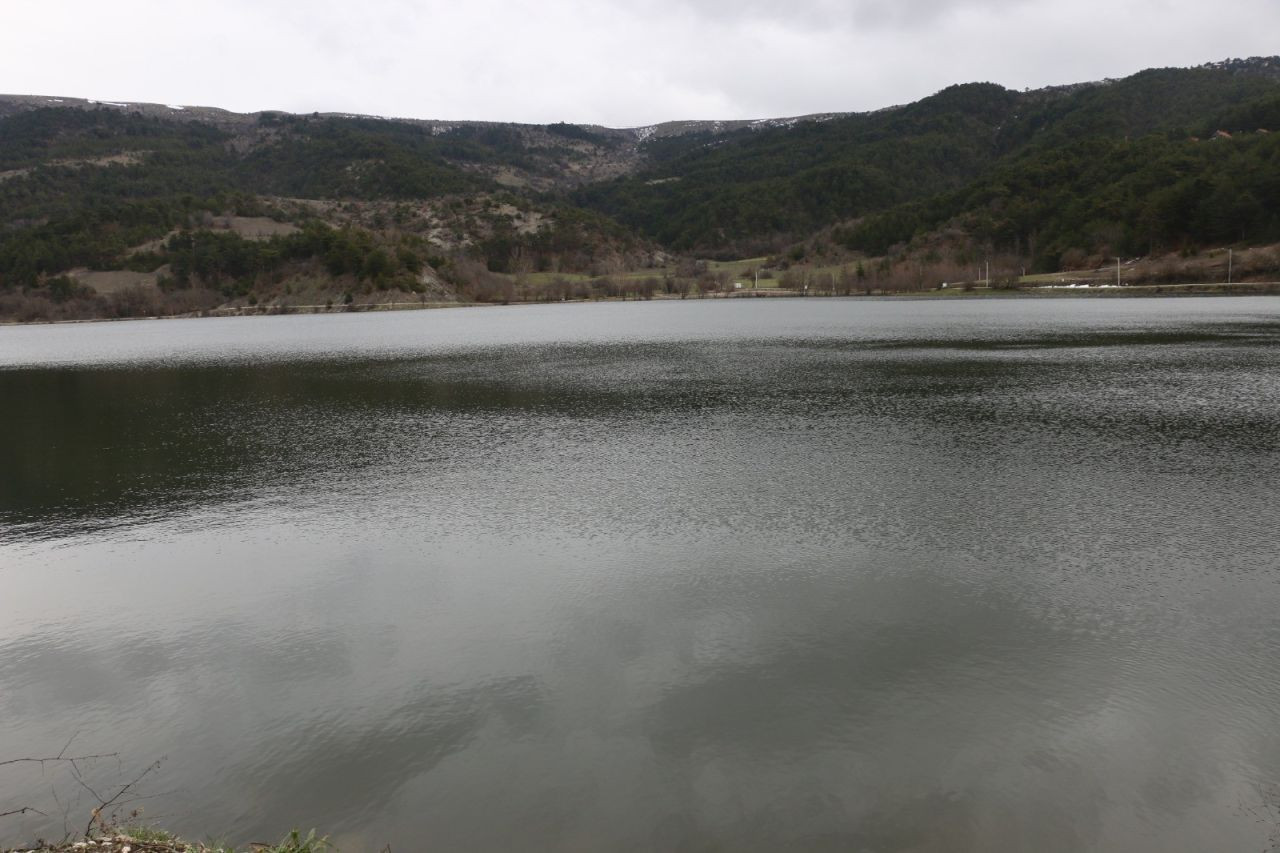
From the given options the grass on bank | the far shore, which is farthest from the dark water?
the far shore

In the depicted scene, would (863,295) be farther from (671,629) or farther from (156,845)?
(156,845)

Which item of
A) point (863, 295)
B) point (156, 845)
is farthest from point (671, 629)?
point (863, 295)

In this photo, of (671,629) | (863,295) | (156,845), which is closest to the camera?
(156,845)

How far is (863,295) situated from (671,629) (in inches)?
5677

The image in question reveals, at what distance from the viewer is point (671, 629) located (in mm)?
10273

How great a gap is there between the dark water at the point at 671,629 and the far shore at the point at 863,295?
9215cm

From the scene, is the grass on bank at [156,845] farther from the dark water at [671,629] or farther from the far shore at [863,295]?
the far shore at [863,295]

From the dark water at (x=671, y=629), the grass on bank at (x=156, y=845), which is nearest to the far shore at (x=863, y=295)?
the dark water at (x=671, y=629)

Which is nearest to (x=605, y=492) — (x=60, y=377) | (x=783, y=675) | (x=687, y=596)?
(x=687, y=596)

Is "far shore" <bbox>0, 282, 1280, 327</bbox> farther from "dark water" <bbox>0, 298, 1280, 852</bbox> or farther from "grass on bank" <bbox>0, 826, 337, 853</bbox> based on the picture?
"grass on bank" <bbox>0, 826, 337, 853</bbox>

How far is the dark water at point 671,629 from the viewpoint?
22.6ft

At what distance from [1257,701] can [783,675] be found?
15.3ft

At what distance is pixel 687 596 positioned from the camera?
37.2ft

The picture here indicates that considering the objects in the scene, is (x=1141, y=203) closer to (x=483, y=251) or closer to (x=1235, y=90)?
(x=1235, y=90)
